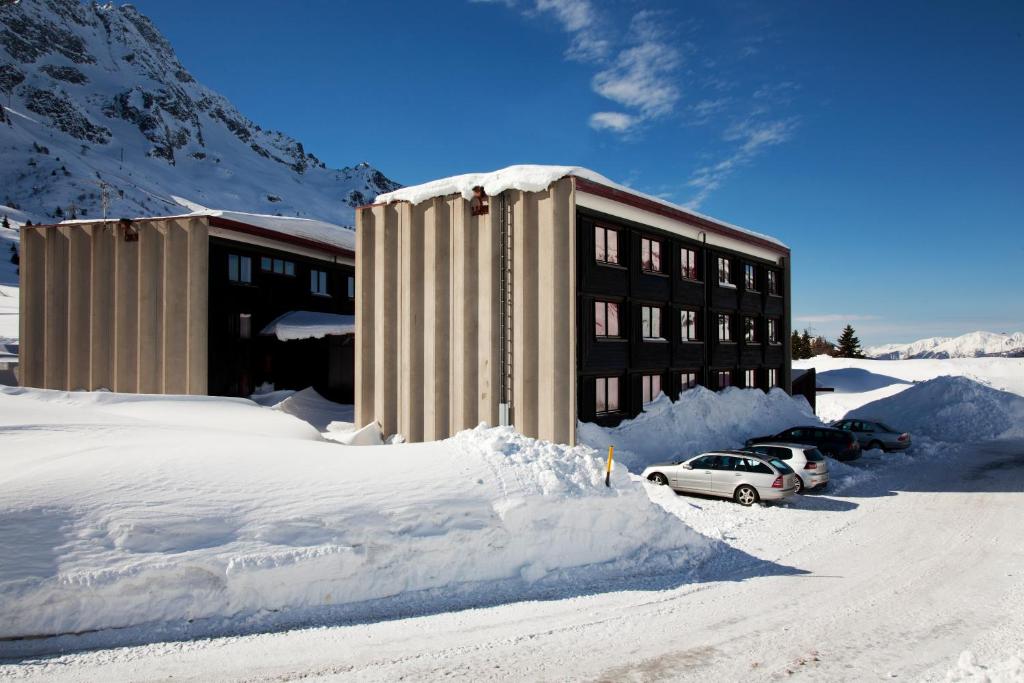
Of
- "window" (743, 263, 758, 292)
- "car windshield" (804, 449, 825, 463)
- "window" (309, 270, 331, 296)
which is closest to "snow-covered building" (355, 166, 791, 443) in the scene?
"window" (743, 263, 758, 292)

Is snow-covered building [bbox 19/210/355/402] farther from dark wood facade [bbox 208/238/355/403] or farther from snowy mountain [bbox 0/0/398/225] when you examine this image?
snowy mountain [bbox 0/0/398/225]

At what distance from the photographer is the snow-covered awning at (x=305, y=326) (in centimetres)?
2897

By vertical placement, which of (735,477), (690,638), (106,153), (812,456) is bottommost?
(690,638)

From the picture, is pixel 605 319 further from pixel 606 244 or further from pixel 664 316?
pixel 664 316

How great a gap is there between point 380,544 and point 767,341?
2846cm

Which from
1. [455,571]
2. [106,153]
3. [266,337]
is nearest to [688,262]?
[266,337]

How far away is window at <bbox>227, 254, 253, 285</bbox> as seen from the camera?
2786cm

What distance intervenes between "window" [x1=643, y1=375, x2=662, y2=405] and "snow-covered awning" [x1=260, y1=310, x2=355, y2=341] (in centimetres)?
1386

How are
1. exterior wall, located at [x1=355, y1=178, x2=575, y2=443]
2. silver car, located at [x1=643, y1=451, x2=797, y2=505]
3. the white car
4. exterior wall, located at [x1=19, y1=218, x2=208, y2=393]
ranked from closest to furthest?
1. silver car, located at [x1=643, y1=451, x2=797, y2=505]
2. the white car
3. exterior wall, located at [x1=355, y1=178, x2=575, y2=443]
4. exterior wall, located at [x1=19, y1=218, x2=208, y2=393]

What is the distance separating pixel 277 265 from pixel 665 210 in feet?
59.6

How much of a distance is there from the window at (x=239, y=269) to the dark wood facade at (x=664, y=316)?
1596 cm

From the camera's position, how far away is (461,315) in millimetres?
20938

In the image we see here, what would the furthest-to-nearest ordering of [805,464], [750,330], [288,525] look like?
[750,330], [805,464], [288,525]

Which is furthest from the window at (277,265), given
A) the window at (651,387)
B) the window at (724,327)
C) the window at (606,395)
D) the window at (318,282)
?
the window at (724,327)
